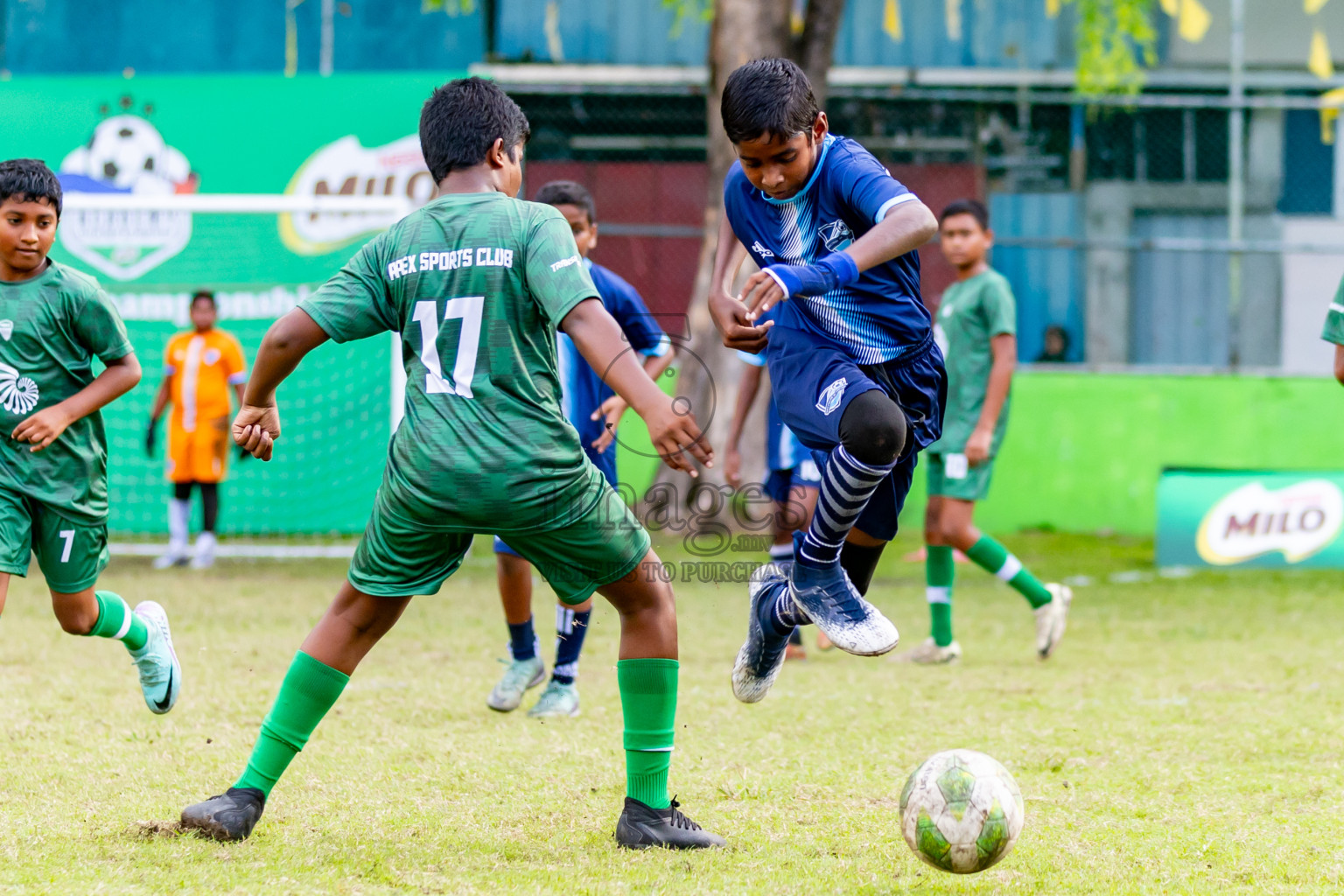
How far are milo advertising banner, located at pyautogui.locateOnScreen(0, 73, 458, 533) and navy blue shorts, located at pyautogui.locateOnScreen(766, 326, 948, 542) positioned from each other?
802cm

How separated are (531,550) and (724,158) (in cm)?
846

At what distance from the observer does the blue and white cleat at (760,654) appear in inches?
167

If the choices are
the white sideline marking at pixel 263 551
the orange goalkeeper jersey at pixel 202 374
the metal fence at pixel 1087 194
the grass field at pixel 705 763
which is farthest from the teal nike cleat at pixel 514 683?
the metal fence at pixel 1087 194

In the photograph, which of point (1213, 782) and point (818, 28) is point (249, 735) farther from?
point (818, 28)

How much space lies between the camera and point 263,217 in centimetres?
1273

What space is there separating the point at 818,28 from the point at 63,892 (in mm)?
9509

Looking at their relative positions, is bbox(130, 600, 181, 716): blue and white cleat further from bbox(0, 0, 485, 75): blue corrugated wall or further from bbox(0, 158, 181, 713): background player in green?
bbox(0, 0, 485, 75): blue corrugated wall

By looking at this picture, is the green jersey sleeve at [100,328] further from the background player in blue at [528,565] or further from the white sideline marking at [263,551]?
the white sideline marking at [263,551]

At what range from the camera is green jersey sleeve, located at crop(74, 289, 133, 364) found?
14.3 feet

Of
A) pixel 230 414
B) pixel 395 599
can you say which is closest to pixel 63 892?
pixel 395 599

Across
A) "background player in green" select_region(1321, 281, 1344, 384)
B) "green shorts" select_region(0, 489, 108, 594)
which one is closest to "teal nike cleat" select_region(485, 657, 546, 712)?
"green shorts" select_region(0, 489, 108, 594)

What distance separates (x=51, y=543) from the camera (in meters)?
4.34

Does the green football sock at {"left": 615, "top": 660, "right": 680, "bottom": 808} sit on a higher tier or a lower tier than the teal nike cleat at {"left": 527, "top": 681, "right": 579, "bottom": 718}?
higher

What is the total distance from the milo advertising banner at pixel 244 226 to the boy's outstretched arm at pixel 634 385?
29.1 ft
